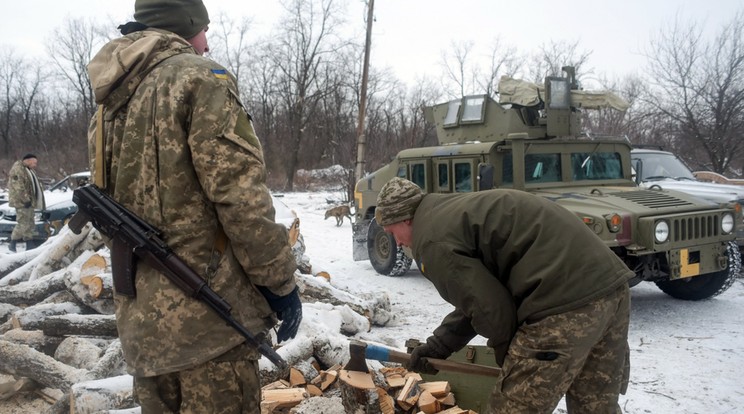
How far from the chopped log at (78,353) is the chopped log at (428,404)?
2.45m

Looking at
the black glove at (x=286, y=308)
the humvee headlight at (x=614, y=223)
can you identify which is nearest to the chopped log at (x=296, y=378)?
the black glove at (x=286, y=308)

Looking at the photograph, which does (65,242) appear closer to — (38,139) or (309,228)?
(309,228)

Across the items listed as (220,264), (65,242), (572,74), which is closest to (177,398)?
(220,264)

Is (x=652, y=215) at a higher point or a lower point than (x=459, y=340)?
higher

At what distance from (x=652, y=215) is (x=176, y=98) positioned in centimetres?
488

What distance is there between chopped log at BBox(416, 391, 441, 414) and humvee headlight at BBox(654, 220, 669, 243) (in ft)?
10.1

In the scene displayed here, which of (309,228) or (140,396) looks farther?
(309,228)

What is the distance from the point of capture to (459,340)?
292 cm

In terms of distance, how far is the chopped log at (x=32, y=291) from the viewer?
19.4ft

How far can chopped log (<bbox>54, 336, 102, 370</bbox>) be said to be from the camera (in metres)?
4.37

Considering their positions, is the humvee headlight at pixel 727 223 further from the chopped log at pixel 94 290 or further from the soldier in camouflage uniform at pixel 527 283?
the chopped log at pixel 94 290

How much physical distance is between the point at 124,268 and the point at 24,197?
881 centimetres

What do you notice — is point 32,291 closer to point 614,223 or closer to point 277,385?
point 277,385

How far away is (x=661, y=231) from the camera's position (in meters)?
5.45
